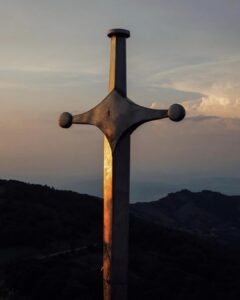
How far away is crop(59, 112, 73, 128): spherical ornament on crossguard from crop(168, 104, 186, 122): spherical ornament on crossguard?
5.41 ft

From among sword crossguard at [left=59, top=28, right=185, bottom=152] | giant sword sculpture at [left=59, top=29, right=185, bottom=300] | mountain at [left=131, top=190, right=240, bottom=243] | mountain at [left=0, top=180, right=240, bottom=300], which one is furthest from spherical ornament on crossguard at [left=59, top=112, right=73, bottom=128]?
mountain at [left=131, top=190, right=240, bottom=243]

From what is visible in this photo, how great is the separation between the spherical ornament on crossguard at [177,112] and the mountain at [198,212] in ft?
387

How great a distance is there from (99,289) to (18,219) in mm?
27676

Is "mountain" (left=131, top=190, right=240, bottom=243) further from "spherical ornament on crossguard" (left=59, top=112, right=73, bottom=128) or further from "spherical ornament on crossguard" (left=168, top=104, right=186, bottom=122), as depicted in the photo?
"spherical ornament on crossguard" (left=168, top=104, right=186, bottom=122)

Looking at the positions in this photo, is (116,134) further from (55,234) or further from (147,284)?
(55,234)

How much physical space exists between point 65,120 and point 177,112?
182 centimetres

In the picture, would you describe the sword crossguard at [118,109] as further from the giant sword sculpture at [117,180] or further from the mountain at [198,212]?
the mountain at [198,212]

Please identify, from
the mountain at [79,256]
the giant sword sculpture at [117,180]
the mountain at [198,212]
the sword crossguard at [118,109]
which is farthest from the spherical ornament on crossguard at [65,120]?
the mountain at [198,212]

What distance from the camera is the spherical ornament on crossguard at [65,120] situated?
793 centimetres

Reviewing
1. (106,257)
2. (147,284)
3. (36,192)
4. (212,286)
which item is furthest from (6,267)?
(36,192)

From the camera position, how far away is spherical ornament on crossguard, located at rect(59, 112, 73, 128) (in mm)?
7934

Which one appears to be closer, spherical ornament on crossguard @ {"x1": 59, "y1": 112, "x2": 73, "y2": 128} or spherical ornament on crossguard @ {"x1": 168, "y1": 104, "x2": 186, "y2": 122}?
spherical ornament on crossguard @ {"x1": 168, "y1": 104, "x2": 186, "y2": 122}

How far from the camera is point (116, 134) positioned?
7.24 meters

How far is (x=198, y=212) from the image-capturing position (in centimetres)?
16150
